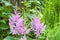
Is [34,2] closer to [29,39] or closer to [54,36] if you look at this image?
[29,39]

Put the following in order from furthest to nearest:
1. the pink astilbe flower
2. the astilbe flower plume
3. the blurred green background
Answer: the blurred green background, the pink astilbe flower, the astilbe flower plume

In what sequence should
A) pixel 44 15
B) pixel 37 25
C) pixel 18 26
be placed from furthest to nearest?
pixel 44 15 → pixel 37 25 → pixel 18 26

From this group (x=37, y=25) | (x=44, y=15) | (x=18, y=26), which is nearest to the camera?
(x=18, y=26)

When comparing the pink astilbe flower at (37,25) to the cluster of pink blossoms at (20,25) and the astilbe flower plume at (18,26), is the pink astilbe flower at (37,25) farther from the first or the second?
the astilbe flower plume at (18,26)

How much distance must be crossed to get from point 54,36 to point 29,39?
44 cm

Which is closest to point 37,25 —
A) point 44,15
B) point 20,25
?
point 20,25

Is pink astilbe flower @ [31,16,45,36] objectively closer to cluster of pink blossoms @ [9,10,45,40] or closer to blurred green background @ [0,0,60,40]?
cluster of pink blossoms @ [9,10,45,40]

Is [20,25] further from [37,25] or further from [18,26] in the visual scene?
[37,25]

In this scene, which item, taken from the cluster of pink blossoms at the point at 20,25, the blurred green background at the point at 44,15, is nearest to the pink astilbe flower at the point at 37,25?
the cluster of pink blossoms at the point at 20,25

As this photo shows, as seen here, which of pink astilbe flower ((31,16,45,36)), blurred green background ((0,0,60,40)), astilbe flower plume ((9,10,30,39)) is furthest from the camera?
blurred green background ((0,0,60,40))

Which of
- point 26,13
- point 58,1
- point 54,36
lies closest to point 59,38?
point 54,36

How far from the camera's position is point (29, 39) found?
10.2 ft

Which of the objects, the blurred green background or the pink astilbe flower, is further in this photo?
the blurred green background

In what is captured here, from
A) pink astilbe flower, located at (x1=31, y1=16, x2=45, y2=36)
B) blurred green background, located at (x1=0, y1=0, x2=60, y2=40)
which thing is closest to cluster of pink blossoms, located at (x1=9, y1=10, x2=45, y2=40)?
pink astilbe flower, located at (x1=31, y1=16, x2=45, y2=36)
